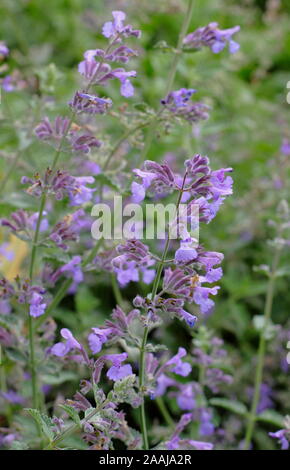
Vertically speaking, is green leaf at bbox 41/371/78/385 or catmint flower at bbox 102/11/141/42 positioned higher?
catmint flower at bbox 102/11/141/42

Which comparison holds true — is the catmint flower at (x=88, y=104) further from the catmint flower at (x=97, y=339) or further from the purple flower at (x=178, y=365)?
the purple flower at (x=178, y=365)

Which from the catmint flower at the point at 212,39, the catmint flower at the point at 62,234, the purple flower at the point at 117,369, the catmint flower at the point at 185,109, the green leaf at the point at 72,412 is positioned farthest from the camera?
the catmint flower at the point at 212,39

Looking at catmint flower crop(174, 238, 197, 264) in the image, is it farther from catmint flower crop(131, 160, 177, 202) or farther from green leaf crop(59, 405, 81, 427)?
green leaf crop(59, 405, 81, 427)

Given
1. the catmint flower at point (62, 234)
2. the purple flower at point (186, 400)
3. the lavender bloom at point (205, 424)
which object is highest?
the catmint flower at point (62, 234)

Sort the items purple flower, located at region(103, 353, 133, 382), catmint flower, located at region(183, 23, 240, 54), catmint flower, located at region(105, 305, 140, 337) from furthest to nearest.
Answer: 1. catmint flower, located at region(183, 23, 240, 54)
2. catmint flower, located at region(105, 305, 140, 337)
3. purple flower, located at region(103, 353, 133, 382)

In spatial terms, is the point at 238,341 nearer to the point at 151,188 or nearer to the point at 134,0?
the point at 151,188

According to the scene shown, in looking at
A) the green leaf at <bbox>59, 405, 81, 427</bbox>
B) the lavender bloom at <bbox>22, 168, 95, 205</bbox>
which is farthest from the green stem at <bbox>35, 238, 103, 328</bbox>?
the green leaf at <bbox>59, 405, 81, 427</bbox>

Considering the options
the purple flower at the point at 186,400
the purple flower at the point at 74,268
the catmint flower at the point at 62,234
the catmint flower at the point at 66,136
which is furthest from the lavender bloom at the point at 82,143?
the purple flower at the point at 186,400

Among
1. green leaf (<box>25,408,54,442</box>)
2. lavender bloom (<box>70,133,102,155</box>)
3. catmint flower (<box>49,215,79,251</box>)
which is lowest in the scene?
green leaf (<box>25,408,54,442</box>)

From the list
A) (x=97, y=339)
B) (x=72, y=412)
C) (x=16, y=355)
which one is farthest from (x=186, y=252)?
(x=16, y=355)
